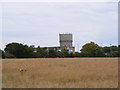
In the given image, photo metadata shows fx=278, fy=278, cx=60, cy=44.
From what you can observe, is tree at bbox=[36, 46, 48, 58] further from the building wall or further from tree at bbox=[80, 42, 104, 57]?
the building wall

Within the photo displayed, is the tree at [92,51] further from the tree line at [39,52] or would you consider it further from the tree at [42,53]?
the tree at [42,53]

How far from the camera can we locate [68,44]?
360 ft

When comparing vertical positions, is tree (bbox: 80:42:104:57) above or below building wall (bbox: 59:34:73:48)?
below

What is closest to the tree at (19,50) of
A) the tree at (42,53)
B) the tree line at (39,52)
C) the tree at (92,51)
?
the tree line at (39,52)

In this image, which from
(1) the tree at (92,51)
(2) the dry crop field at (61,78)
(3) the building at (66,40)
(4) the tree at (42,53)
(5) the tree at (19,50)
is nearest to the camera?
(2) the dry crop field at (61,78)

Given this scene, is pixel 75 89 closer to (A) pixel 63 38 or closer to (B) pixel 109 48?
(B) pixel 109 48

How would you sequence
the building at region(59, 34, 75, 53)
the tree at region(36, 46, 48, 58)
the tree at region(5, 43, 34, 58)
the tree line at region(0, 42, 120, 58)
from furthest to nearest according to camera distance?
the building at region(59, 34, 75, 53) < the tree at region(36, 46, 48, 58) < the tree line at region(0, 42, 120, 58) < the tree at region(5, 43, 34, 58)

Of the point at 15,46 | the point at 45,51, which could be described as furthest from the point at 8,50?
the point at 45,51

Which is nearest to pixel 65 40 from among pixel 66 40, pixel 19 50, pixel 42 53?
pixel 66 40

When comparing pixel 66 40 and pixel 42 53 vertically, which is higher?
pixel 66 40

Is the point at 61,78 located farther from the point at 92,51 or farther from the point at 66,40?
the point at 66,40

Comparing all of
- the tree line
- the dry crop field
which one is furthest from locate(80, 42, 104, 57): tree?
the dry crop field

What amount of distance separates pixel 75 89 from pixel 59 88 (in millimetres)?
567

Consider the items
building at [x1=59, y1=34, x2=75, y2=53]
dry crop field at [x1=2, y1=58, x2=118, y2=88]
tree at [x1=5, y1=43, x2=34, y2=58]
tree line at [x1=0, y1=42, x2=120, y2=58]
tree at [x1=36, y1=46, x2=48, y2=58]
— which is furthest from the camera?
building at [x1=59, y1=34, x2=75, y2=53]
